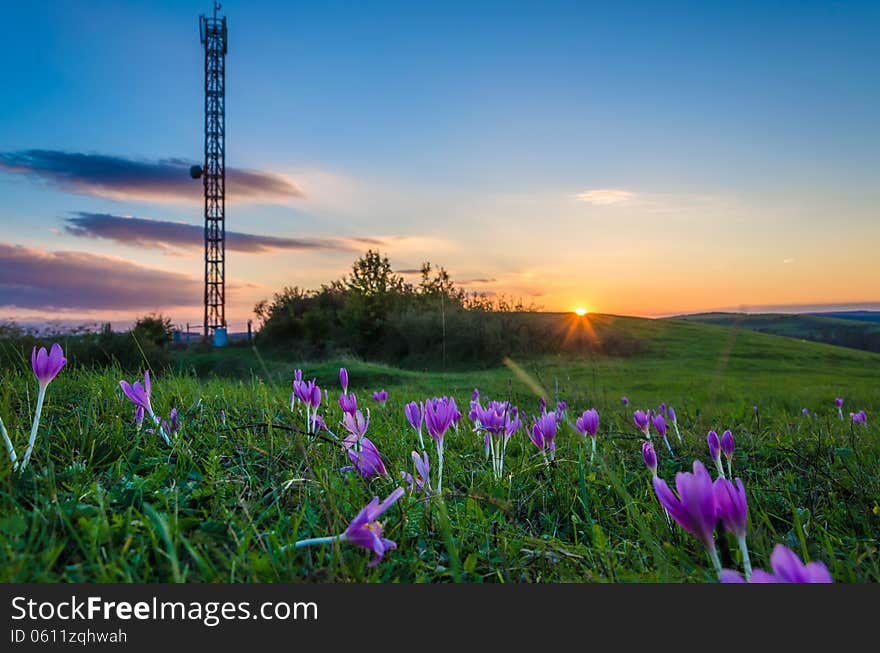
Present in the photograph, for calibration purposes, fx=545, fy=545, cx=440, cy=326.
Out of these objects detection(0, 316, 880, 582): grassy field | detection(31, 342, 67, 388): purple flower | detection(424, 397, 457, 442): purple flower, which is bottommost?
detection(0, 316, 880, 582): grassy field

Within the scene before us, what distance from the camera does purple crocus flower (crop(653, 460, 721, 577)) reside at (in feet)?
3.58

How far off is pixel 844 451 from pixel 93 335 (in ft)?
77.2

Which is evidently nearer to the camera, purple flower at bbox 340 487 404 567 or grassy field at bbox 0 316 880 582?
purple flower at bbox 340 487 404 567

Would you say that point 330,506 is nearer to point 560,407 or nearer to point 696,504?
point 696,504

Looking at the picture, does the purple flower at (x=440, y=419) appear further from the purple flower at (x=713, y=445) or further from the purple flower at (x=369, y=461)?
the purple flower at (x=713, y=445)

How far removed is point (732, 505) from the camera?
1135 mm

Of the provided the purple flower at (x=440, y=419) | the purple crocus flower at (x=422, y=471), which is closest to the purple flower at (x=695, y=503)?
the purple crocus flower at (x=422, y=471)

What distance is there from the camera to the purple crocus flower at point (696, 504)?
1.09 m

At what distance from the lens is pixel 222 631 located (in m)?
1.09

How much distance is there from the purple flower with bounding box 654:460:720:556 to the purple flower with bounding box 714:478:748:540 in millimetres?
29

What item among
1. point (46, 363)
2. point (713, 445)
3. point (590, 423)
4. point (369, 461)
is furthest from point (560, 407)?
point (46, 363)

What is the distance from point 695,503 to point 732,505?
0.10 meters

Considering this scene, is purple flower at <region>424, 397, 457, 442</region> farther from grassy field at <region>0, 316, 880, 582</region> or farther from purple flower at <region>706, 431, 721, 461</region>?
purple flower at <region>706, 431, 721, 461</region>

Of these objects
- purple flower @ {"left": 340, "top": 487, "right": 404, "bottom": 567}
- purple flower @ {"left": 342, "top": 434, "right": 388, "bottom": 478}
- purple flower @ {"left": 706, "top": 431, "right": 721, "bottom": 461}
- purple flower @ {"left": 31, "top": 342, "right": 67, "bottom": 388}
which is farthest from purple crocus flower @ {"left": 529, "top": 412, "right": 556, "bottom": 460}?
purple flower @ {"left": 31, "top": 342, "right": 67, "bottom": 388}
